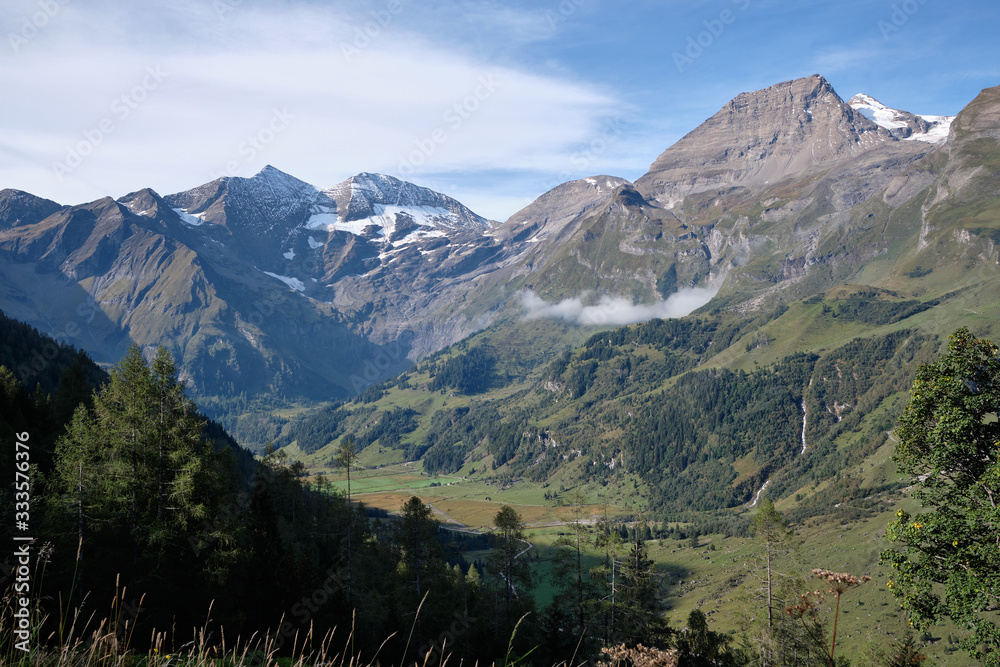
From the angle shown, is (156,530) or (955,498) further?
(156,530)

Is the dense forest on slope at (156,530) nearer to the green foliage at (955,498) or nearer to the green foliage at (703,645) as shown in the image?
the green foliage at (703,645)

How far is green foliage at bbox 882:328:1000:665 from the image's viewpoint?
770 inches

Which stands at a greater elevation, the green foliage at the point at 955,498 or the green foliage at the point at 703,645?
the green foliage at the point at 955,498

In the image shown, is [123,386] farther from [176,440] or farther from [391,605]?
→ [391,605]

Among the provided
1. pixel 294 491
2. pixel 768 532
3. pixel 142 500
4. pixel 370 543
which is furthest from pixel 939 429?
pixel 294 491

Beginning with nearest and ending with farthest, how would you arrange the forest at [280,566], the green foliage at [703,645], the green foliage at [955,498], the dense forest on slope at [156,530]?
the forest at [280,566] → the green foliage at [955,498] → the dense forest on slope at [156,530] → the green foliage at [703,645]

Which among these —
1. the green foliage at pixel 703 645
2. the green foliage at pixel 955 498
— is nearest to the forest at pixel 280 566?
the green foliage at pixel 955 498

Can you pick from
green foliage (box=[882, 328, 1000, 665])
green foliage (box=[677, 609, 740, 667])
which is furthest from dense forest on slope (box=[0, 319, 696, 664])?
green foliage (box=[882, 328, 1000, 665])

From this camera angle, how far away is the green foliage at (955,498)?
770 inches

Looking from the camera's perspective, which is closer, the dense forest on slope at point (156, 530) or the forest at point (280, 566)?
the forest at point (280, 566)

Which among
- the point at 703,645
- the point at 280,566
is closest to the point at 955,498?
the point at 280,566

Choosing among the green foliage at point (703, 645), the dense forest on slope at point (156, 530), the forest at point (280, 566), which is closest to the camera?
the forest at point (280, 566)

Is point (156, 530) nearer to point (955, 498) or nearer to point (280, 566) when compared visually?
point (280, 566)

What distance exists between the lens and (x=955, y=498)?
21.2m
